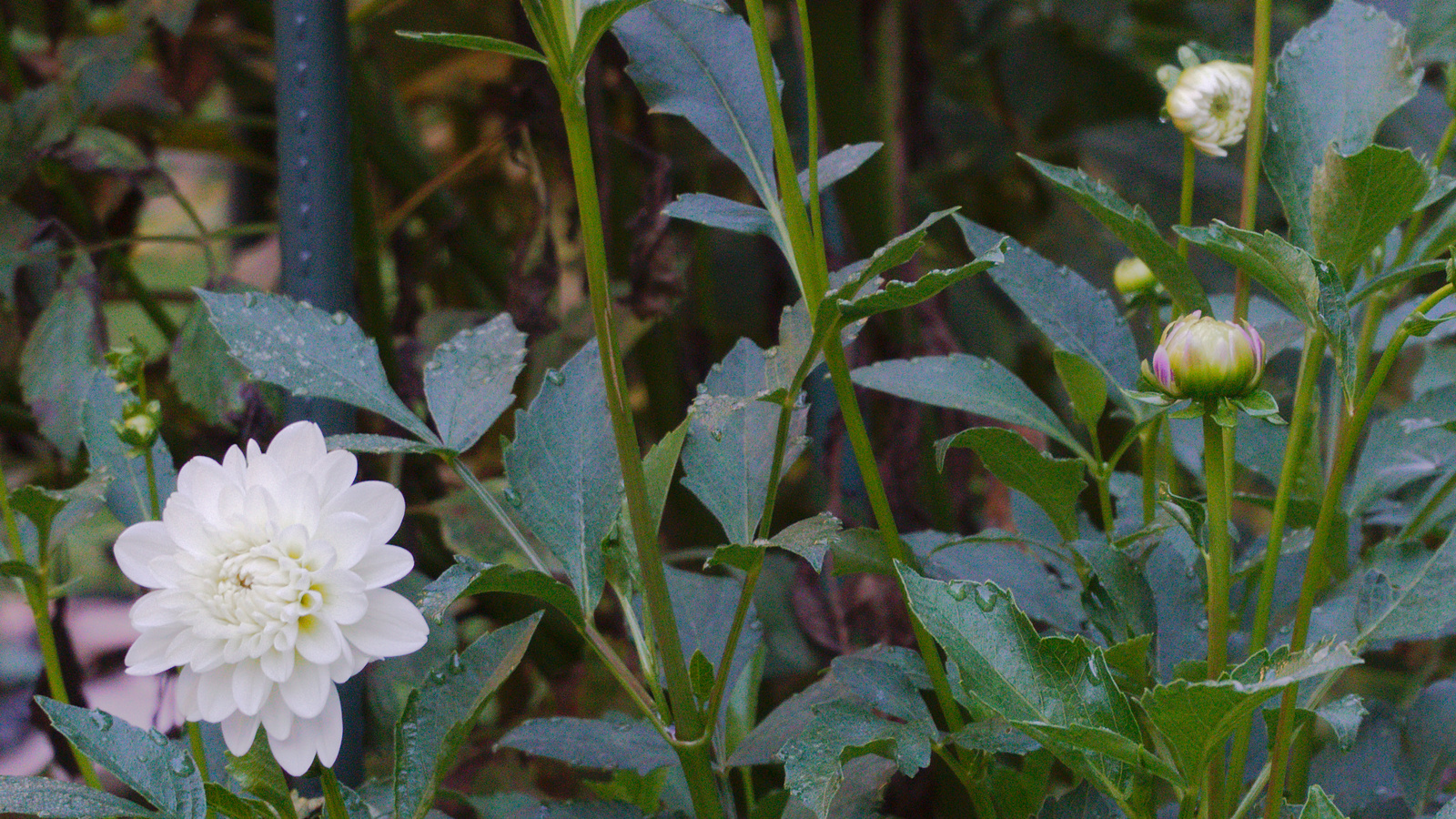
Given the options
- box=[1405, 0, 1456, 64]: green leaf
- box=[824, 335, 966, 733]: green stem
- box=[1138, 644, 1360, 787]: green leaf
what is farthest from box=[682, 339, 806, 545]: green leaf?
box=[1405, 0, 1456, 64]: green leaf

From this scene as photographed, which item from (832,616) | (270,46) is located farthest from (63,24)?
(832,616)

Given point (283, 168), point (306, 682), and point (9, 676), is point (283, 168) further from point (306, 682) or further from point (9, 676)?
point (9, 676)

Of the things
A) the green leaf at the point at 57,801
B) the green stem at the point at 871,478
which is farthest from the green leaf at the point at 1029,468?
the green leaf at the point at 57,801

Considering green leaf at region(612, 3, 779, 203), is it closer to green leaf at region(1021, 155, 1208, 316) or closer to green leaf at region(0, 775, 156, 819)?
green leaf at region(1021, 155, 1208, 316)

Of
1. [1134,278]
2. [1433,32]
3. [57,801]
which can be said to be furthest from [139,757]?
[1433,32]

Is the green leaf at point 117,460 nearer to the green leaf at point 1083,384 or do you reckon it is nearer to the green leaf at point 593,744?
the green leaf at point 593,744

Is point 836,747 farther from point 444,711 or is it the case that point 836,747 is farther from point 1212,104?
point 1212,104
